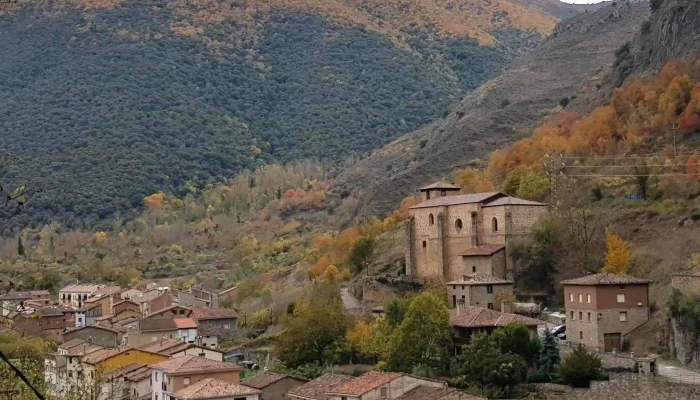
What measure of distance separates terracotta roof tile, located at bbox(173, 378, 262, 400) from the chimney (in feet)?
33.8

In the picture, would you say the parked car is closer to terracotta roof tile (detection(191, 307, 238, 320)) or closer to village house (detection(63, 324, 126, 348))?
terracotta roof tile (detection(191, 307, 238, 320))

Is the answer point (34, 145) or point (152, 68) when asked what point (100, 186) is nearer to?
point (34, 145)

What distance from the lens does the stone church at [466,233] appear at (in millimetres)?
55719

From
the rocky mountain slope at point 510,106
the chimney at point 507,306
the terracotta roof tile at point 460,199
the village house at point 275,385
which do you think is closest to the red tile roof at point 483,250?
the terracotta roof tile at point 460,199

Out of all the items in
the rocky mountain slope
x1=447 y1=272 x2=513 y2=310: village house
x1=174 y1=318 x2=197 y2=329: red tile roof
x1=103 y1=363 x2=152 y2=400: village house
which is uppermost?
the rocky mountain slope

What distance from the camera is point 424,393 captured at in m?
42.2

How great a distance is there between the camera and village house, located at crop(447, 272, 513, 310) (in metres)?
52.6

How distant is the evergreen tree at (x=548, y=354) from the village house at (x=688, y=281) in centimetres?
464

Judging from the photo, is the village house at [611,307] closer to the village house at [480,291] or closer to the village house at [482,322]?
the village house at [482,322]

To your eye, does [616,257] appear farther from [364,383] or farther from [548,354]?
[364,383]

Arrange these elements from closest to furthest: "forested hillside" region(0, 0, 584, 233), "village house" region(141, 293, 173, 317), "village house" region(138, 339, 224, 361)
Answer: "village house" region(138, 339, 224, 361) → "village house" region(141, 293, 173, 317) → "forested hillside" region(0, 0, 584, 233)

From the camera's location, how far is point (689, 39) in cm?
7469

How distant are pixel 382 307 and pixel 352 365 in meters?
3.95

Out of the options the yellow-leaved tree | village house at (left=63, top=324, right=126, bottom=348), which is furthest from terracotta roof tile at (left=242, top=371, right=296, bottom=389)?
village house at (left=63, top=324, right=126, bottom=348)
